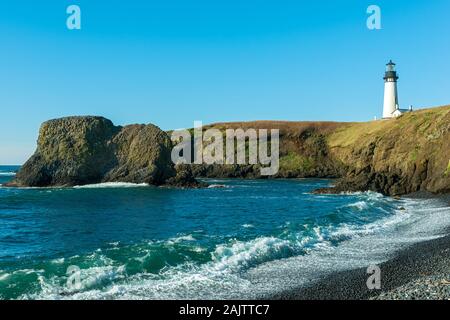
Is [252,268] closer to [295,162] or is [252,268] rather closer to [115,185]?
[115,185]

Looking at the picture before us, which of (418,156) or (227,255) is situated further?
(418,156)

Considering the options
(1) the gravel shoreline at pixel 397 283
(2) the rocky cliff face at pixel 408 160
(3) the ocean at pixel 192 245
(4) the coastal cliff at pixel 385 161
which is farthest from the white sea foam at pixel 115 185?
(1) the gravel shoreline at pixel 397 283

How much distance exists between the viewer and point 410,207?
38.4 m

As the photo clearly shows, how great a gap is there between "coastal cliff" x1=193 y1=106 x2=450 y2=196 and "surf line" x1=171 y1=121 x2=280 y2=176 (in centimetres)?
219

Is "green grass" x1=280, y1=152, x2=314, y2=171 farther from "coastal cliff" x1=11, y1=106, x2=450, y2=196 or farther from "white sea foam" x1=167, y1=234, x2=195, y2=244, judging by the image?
"white sea foam" x1=167, y1=234, x2=195, y2=244

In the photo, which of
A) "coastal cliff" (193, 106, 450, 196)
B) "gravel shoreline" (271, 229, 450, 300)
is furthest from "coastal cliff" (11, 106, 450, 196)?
"gravel shoreline" (271, 229, 450, 300)

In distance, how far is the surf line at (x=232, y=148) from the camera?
10112 cm

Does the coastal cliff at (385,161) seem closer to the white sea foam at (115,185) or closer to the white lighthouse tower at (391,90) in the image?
the white lighthouse tower at (391,90)

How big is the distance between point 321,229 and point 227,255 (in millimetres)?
9074

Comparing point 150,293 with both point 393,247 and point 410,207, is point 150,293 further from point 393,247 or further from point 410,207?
point 410,207

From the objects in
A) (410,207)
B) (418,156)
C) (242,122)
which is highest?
(242,122)
